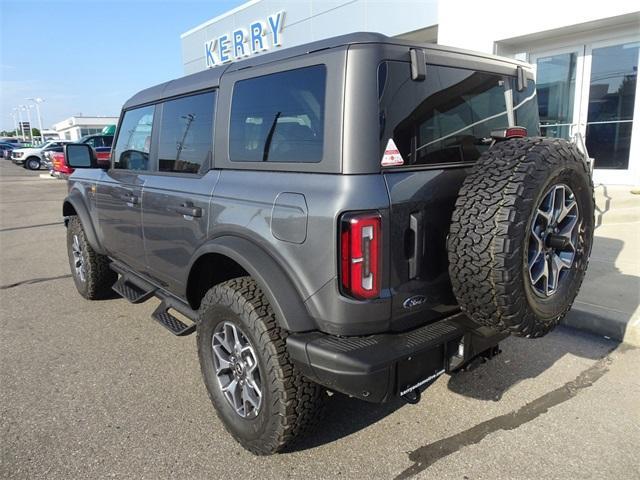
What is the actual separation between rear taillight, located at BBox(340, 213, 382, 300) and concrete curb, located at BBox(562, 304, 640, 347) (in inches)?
103

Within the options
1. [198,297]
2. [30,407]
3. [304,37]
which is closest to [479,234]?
[198,297]

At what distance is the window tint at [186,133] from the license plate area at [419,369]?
1.73 metres

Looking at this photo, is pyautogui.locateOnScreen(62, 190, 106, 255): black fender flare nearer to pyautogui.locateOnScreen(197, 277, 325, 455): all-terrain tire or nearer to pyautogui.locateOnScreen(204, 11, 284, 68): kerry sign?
pyautogui.locateOnScreen(197, 277, 325, 455): all-terrain tire

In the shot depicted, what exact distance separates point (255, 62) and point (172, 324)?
1827 mm

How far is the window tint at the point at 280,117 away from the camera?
2.31 metres

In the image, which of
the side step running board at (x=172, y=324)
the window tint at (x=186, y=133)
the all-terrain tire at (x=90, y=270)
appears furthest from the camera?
the all-terrain tire at (x=90, y=270)

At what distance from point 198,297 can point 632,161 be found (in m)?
7.72

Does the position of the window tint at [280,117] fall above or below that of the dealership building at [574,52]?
below

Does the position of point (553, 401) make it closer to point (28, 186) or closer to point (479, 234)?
point (479, 234)

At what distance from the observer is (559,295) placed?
2475mm

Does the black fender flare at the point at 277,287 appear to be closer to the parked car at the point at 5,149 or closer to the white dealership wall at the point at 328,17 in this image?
the white dealership wall at the point at 328,17

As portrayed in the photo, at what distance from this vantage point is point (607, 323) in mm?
3939

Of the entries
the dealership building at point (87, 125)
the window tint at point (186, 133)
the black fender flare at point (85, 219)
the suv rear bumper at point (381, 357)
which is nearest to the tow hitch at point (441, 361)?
the suv rear bumper at point (381, 357)

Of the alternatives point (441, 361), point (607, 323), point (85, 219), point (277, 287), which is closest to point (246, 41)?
point (85, 219)
